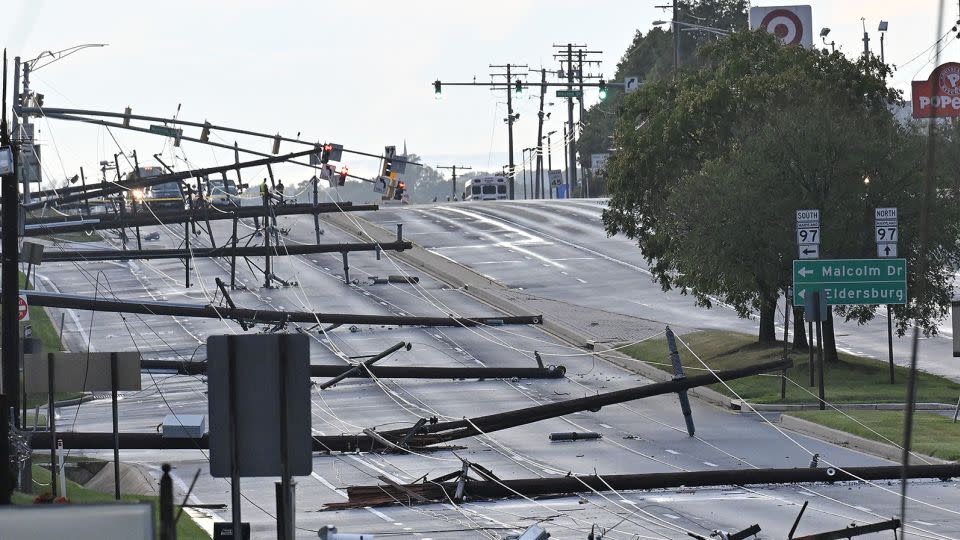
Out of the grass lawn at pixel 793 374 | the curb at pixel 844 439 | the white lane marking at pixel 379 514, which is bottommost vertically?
the grass lawn at pixel 793 374

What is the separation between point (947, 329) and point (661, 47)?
117914mm

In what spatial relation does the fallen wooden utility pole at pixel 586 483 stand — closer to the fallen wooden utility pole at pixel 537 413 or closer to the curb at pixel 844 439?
the curb at pixel 844 439

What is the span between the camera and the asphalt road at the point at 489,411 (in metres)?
24.2

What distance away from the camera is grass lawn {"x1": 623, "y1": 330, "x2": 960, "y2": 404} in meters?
40.7

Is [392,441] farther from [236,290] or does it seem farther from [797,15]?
[797,15]

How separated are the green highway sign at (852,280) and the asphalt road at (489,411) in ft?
12.4

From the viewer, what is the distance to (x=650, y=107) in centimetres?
5550

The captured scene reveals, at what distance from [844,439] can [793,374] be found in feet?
41.3

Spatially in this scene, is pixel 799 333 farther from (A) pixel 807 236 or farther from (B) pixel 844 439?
(B) pixel 844 439

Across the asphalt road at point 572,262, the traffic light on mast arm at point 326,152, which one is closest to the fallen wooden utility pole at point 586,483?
the asphalt road at point 572,262

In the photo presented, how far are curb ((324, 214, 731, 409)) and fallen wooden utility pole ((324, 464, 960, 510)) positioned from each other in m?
14.0

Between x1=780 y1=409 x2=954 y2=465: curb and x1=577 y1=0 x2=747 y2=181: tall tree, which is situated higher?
x1=577 y1=0 x2=747 y2=181: tall tree

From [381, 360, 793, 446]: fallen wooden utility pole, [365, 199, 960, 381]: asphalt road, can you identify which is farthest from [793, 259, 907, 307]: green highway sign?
[365, 199, 960, 381]: asphalt road

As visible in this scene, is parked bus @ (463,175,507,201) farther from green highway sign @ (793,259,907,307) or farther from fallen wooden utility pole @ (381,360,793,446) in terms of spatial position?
fallen wooden utility pole @ (381,360,793,446)
